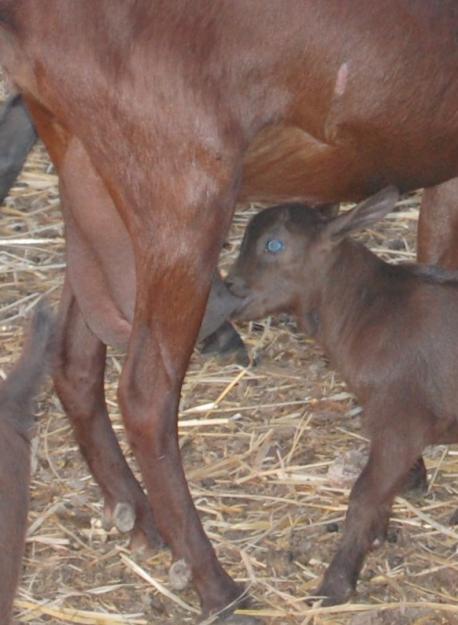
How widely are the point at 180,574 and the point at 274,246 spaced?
95cm

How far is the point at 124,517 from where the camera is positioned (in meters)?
4.95

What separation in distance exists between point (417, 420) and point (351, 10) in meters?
1.05

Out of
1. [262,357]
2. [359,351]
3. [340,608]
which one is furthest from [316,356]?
[340,608]

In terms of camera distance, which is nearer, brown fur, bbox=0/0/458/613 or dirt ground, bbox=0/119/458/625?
brown fur, bbox=0/0/458/613

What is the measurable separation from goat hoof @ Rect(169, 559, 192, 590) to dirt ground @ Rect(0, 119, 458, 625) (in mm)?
44

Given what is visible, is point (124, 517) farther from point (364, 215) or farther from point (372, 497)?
point (364, 215)

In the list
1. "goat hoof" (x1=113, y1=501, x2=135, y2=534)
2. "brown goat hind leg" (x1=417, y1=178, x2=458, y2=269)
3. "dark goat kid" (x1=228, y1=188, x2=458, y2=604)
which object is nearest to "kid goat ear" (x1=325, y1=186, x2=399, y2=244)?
"dark goat kid" (x1=228, y1=188, x2=458, y2=604)

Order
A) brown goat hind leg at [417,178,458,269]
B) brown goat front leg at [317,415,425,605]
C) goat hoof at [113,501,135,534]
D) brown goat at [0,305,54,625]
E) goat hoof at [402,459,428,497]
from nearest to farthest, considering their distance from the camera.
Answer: brown goat at [0,305,54,625] < brown goat front leg at [317,415,425,605] < goat hoof at [113,501,135,534] < goat hoof at [402,459,428,497] < brown goat hind leg at [417,178,458,269]

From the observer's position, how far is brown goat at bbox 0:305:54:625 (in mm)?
3137

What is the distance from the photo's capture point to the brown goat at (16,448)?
123 inches

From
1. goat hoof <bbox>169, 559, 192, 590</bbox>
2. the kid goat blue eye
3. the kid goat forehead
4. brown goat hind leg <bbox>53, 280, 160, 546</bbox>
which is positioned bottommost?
goat hoof <bbox>169, 559, 192, 590</bbox>

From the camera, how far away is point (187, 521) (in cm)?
461

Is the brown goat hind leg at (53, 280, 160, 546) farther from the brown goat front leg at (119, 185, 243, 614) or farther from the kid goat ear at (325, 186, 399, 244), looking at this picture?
the kid goat ear at (325, 186, 399, 244)

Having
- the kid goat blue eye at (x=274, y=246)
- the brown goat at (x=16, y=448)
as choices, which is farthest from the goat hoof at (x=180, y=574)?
the brown goat at (x=16, y=448)
